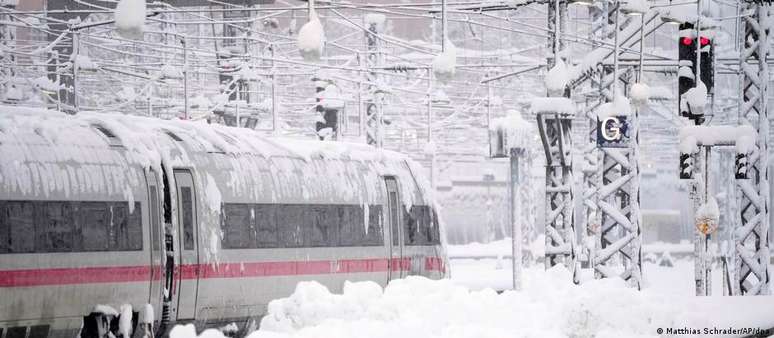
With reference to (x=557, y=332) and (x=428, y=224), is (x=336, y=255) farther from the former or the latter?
(x=557, y=332)

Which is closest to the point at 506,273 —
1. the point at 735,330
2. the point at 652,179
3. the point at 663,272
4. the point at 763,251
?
the point at 663,272

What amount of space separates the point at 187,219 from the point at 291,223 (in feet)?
9.54

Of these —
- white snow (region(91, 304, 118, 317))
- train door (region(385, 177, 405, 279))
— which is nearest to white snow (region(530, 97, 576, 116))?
train door (region(385, 177, 405, 279))

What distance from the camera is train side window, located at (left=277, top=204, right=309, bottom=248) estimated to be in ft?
71.3

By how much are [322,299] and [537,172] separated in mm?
73169

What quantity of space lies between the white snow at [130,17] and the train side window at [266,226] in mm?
5233

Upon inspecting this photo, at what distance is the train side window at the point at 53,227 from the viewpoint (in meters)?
17.1

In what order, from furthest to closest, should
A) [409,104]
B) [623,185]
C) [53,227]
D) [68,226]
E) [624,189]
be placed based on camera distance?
[409,104] → [624,189] → [623,185] → [68,226] → [53,227]

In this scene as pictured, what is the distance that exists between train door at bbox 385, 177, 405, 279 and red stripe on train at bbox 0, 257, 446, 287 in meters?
0.04

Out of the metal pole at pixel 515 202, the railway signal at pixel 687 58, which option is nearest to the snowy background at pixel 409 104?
the metal pole at pixel 515 202

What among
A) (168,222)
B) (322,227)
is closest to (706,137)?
(322,227)

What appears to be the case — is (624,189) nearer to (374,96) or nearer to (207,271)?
(207,271)

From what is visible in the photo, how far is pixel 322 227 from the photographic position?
74.8 feet

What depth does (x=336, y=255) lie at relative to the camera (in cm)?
2311
